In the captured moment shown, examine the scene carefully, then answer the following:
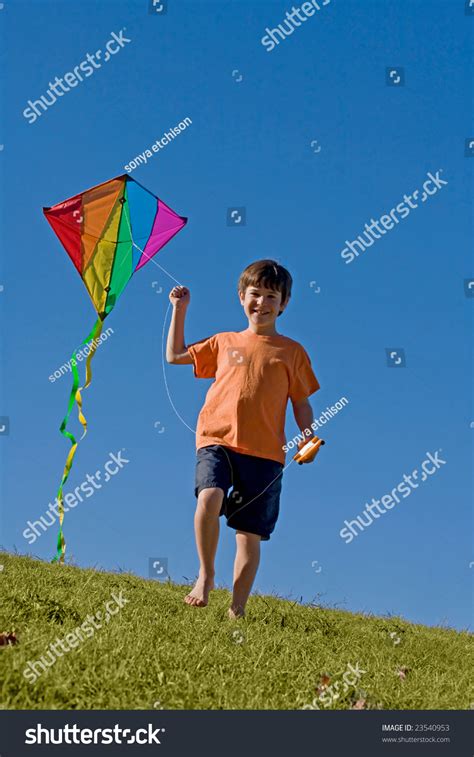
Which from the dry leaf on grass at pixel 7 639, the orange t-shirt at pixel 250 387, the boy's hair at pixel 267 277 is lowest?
the dry leaf on grass at pixel 7 639

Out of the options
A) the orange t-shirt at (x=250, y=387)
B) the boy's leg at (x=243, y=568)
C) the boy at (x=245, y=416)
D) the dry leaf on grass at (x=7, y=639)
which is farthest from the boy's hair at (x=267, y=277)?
the dry leaf on grass at (x=7, y=639)

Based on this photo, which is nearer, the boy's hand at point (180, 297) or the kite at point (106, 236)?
the boy's hand at point (180, 297)

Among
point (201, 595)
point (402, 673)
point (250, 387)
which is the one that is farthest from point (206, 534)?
point (402, 673)

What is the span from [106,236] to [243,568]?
3513 millimetres

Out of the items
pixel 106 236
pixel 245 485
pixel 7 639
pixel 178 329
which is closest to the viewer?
pixel 7 639

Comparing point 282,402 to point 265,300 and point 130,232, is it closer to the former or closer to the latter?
point 265,300

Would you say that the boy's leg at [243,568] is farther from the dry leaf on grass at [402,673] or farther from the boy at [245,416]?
the dry leaf on grass at [402,673]

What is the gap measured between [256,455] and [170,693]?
2662 mm

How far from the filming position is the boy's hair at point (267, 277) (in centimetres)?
609

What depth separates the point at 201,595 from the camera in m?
5.62

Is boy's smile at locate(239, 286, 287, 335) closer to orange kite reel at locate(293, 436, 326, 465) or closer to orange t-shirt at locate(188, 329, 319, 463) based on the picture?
orange t-shirt at locate(188, 329, 319, 463)

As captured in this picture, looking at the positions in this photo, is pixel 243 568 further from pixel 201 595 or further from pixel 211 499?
pixel 211 499

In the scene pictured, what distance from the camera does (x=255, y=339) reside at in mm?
6199
